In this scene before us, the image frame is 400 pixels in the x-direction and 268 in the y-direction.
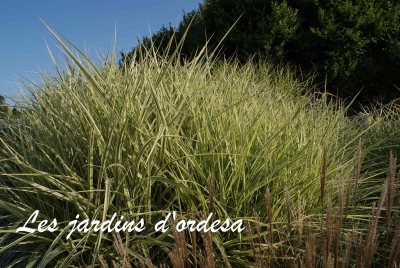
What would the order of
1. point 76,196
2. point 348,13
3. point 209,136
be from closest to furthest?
point 76,196
point 209,136
point 348,13

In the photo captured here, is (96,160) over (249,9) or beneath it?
beneath

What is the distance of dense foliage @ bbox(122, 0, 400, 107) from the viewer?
25.5ft

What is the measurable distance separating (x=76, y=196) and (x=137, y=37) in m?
1.27

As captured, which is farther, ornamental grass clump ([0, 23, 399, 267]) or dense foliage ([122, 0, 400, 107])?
dense foliage ([122, 0, 400, 107])

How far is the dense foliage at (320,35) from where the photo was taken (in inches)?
306

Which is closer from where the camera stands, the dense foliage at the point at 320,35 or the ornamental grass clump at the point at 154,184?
the ornamental grass clump at the point at 154,184

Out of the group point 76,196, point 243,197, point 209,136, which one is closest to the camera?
point 76,196

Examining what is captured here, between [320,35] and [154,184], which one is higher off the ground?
[320,35]

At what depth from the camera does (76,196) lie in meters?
1.85

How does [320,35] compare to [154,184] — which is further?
[320,35]

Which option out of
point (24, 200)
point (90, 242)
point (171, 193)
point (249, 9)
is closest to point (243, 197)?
point (171, 193)

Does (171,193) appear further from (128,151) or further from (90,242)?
(90,242)

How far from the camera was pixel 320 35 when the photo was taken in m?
7.73

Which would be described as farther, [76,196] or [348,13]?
[348,13]
